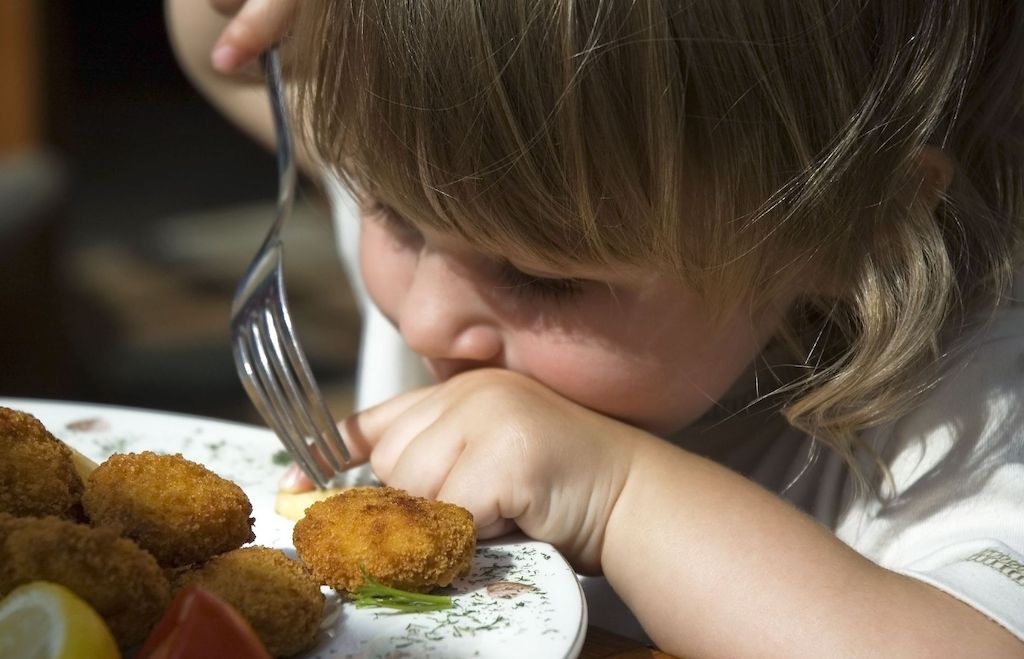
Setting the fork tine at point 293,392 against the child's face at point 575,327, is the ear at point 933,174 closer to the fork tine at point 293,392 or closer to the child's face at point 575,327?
Result: the child's face at point 575,327

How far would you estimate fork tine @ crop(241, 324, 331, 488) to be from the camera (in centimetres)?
98

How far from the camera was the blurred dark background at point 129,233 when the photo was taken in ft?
9.80

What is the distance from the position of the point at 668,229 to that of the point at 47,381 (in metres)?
2.61

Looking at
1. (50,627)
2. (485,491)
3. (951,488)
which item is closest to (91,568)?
(50,627)

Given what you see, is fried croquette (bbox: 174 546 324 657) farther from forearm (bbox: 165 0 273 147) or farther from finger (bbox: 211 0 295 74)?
forearm (bbox: 165 0 273 147)

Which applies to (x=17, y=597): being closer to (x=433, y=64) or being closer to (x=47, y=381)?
(x=433, y=64)

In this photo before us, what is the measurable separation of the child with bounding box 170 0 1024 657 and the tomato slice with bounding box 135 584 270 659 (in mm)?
269

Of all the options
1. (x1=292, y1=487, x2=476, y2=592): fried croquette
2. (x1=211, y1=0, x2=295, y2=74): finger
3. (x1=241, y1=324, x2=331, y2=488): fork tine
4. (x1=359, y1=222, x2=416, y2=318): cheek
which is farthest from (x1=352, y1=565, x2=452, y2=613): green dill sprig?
(x1=211, y1=0, x2=295, y2=74): finger

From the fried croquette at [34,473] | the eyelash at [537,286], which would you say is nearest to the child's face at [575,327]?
the eyelash at [537,286]

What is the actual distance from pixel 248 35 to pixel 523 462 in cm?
60

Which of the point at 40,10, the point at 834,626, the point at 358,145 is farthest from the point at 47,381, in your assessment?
the point at 834,626

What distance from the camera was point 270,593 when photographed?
2.19ft

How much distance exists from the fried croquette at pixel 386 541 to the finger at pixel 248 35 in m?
0.58

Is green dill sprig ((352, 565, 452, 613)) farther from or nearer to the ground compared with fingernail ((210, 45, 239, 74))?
nearer to the ground
